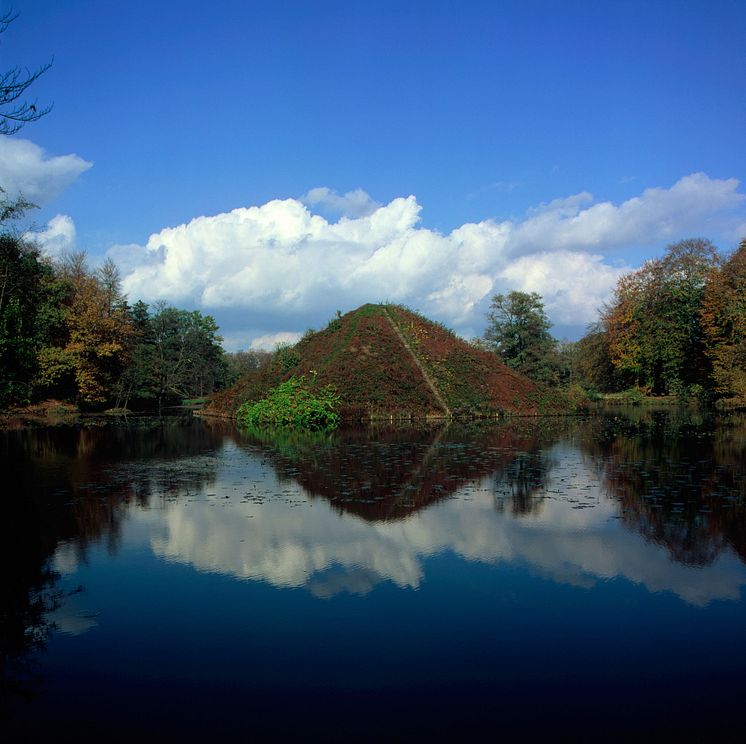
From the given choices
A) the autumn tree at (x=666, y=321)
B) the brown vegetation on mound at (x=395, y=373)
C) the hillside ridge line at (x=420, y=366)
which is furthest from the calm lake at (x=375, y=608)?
the autumn tree at (x=666, y=321)

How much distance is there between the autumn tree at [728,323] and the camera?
121 feet

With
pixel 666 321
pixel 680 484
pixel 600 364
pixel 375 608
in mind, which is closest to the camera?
pixel 375 608

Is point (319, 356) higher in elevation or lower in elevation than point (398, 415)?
higher

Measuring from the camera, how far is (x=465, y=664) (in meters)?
5.21

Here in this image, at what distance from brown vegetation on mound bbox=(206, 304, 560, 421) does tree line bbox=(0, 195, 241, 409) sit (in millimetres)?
8288

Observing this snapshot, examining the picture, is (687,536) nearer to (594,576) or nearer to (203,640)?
(594,576)

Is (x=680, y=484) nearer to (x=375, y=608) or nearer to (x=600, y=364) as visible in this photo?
(x=375, y=608)

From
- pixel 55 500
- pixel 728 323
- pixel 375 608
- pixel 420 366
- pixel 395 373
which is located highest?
pixel 728 323

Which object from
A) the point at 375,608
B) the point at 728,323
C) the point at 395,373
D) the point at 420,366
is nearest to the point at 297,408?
the point at 395,373

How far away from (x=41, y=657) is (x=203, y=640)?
53.2 inches

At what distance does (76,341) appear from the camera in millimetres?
39688

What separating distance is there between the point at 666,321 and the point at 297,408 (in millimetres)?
31516

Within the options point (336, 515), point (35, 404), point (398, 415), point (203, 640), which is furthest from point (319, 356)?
point (203, 640)

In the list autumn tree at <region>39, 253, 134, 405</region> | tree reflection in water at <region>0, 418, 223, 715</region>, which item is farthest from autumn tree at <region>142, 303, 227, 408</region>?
tree reflection in water at <region>0, 418, 223, 715</region>
